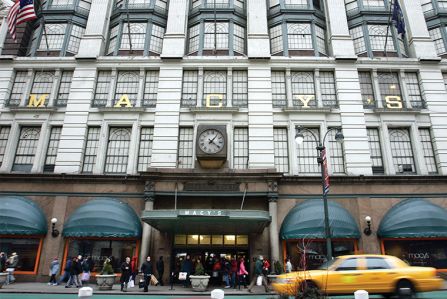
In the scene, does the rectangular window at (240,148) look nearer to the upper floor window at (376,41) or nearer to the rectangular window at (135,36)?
the rectangular window at (135,36)

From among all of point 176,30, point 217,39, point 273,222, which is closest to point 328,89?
point 217,39

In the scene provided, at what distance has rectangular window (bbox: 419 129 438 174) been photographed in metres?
22.9

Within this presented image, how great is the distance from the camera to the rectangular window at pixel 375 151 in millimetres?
23031

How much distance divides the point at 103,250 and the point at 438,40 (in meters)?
28.8

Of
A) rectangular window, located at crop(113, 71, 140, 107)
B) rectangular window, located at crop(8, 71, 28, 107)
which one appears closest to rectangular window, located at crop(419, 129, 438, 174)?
rectangular window, located at crop(113, 71, 140, 107)

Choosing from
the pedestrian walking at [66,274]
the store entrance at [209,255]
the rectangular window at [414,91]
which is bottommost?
the pedestrian walking at [66,274]

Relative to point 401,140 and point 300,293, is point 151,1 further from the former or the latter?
point 300,293

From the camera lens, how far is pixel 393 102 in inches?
955

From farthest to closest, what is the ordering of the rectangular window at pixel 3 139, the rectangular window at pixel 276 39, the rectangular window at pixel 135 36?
the rectangular window at pixel 135 36, the rectangular window at pixel 276 39, the rectangular window at pixel 3 139

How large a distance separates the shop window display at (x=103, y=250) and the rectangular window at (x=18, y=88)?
1153cm

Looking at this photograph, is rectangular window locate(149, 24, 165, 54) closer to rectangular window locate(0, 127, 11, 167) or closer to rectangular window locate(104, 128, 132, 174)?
rectangular window locate(104, 128, 132, 174)

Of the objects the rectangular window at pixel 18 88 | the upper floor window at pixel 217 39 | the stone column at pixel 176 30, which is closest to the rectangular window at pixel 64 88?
the rectangular window at pixel 18 88

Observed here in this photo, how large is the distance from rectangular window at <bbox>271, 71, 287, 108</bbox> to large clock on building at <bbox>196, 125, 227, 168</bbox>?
465 centimetres

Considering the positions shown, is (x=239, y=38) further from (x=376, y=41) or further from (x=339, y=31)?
(x=376, y=41)
